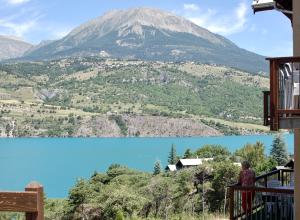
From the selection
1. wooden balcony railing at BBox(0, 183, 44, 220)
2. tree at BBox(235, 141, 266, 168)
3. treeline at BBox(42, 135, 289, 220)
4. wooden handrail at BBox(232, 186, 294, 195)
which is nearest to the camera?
wooden balcony railing at BBox(0, 183, 44, 220)

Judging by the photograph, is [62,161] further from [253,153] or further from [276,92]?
[276,92]

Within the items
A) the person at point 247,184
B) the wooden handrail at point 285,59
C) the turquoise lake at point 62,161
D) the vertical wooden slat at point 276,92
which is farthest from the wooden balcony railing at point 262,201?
the turquoise lake at point 62,161

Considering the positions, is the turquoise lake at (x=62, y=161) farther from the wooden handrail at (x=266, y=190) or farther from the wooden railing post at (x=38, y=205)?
the wooden railing post at (x=38, y=205)

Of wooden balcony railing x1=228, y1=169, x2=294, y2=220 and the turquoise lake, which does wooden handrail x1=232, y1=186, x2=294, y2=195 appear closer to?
wooden balcony railing x1=228, y1=169, x2=294, y2=220

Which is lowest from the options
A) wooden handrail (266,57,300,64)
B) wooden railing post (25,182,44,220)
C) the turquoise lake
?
the turquoise lake

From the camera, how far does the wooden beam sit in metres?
3.69

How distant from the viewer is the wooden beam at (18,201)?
3688mm

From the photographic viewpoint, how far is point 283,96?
713cm

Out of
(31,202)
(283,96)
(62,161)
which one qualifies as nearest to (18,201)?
(31,202)

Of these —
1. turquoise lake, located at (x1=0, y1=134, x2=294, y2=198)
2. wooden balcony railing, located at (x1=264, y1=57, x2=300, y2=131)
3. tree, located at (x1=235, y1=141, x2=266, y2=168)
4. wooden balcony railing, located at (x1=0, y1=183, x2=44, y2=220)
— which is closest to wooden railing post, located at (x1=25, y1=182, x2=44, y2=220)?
wooden balcony railing, located at (x1=0, y1=183, x2=44, y2=220)

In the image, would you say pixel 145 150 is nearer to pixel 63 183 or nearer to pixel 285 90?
pixel 63 183

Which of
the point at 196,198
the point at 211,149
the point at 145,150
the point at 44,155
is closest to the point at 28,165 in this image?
the point at 44,155

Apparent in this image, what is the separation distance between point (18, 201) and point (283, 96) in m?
4.56

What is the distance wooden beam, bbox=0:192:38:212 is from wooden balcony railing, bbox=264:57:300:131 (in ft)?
13.8
